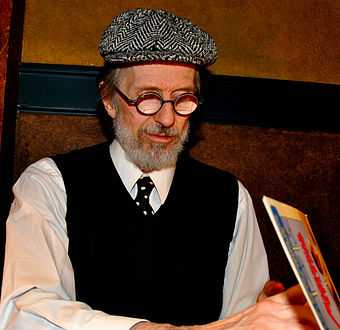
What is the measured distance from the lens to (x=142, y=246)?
2.45 meters

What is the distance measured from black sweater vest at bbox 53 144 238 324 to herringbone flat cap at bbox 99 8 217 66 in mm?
423

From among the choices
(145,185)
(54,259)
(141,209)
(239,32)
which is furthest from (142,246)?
(239,32)

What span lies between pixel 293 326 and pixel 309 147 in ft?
5.31

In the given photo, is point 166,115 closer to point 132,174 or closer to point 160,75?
point 160,75

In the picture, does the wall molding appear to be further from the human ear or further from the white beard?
the white beard

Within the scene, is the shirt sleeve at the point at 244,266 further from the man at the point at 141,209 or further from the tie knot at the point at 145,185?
the tie knot at the point at 145,185

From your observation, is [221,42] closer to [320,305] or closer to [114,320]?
[114,320]

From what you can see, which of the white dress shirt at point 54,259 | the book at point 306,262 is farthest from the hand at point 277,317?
the white dress shirt at point 54,259

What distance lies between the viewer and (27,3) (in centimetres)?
294

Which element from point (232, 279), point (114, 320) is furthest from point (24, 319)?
point (232, 279)

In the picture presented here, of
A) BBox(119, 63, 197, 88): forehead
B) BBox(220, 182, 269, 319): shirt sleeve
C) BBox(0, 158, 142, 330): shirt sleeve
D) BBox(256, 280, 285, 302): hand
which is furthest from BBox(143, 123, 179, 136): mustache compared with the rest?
BBox(256, 280, 285, 302): hand

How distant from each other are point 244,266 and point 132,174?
0.58 m

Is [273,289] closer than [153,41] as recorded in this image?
Yes

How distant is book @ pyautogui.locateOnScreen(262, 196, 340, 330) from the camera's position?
1.28 m
